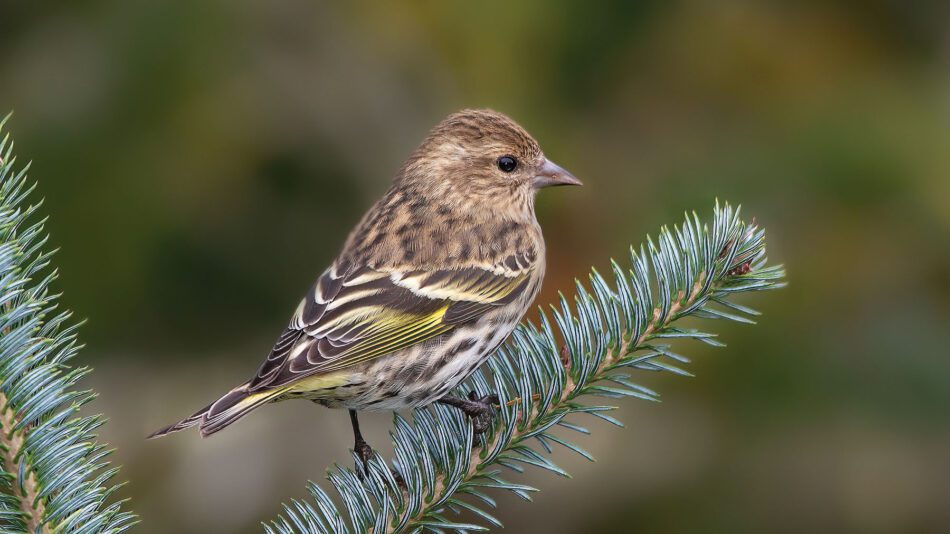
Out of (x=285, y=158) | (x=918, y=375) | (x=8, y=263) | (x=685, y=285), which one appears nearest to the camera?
(x=8, y=263)

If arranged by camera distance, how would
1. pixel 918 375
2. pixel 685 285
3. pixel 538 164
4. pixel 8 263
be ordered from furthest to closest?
pixel 918 375 → pixel 538 164 → pixel 685 285 → pixel 8 263

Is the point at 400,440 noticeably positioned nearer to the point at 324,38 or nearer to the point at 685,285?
the point at 685,285

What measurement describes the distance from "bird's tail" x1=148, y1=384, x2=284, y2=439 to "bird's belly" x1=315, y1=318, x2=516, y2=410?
354 mm

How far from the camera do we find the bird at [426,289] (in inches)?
125

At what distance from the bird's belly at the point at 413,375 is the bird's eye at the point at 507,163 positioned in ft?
2.93

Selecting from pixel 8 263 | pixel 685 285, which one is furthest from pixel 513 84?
pixel 8 263

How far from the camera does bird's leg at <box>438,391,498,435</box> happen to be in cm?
281

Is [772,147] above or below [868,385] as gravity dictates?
above

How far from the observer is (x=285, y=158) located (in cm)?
522

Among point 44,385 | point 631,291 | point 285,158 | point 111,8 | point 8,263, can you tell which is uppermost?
point 111,8

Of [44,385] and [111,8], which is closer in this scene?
[44,385]

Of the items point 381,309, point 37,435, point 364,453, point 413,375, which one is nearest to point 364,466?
point 364,453

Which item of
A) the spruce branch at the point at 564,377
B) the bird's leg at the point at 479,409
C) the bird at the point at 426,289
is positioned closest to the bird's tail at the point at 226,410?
the bird at the point at 426,289

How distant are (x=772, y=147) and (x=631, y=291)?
229 centimetres
